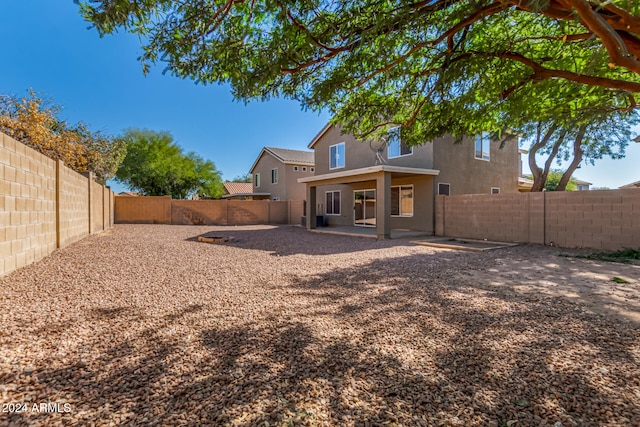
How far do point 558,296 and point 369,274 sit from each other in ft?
9.91

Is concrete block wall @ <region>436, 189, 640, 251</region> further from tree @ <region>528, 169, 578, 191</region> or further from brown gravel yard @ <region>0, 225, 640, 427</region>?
tree @ <region>528, 169, 578, 191</region>

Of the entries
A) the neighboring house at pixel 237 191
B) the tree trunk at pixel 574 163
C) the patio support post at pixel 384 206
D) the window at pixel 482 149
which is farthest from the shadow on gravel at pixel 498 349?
the neighboring house at pixel 237 191

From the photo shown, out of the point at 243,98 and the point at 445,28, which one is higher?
the point at 445,28

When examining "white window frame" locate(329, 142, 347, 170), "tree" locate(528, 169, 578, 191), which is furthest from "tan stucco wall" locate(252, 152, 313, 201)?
"tree" locate(528, 169, 578, 191)

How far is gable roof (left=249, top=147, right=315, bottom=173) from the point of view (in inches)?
1005

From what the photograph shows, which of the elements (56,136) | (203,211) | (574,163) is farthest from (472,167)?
(56,136)

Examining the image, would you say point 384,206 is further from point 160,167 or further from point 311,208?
point 160,167

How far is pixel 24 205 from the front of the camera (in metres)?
5.65

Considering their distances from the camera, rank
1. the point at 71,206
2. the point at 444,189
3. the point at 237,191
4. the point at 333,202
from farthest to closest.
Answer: the point at 237,191, the point at 333,202, the point at 444,189, the point at 71,206

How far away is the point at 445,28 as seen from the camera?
4.83m

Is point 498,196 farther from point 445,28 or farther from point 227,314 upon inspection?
point 227,314

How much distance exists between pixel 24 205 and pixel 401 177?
13.3m

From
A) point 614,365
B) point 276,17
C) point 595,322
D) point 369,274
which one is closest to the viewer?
point 614,365

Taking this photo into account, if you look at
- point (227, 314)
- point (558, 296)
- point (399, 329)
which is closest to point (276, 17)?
point (227, 314)
